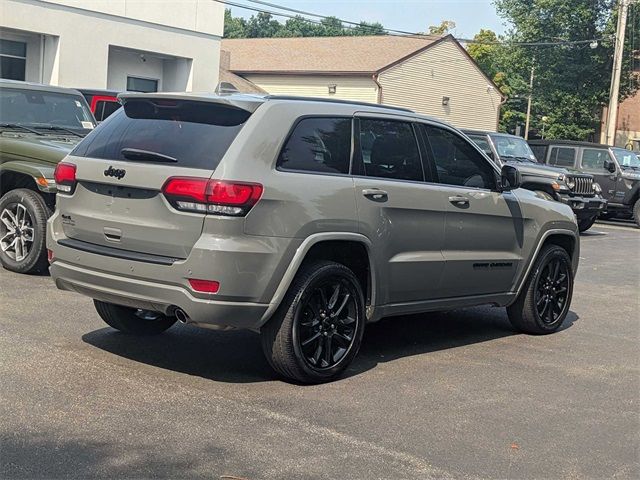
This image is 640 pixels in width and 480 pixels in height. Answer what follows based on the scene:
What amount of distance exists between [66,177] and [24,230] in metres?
3.00

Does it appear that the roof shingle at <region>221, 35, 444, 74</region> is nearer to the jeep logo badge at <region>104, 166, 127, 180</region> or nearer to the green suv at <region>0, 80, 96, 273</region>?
the green suv at <region>0, 80, 96, 273</region>

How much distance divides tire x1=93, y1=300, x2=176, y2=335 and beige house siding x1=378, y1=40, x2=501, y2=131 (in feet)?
118

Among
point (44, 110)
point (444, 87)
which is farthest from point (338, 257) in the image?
point (444, 87)

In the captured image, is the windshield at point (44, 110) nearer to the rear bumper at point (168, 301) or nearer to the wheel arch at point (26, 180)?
the wheel arch at point (26, 180)

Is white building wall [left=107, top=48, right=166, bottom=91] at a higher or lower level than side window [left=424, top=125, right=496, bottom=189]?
higher

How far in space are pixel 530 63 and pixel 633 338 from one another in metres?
42.9

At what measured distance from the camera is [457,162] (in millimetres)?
7043

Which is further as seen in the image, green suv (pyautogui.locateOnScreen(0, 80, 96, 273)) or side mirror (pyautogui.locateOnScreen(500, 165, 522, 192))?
green suv (pyautogui.locateOnScreen(0, 80, 96, 273))

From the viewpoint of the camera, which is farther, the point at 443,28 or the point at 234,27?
the point at 234,27

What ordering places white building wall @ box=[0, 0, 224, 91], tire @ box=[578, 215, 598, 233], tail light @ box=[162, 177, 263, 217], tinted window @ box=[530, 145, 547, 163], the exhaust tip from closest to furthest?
1. tail light @ box=[162, 177, 263, 217]
2. the exhaust tip
3. tire @ box=[578, 215, 598, 233]
4. tinted window @ box=[530, 145, 547, 163]
5. white building wall @ box=[0, 0, 224, 91]

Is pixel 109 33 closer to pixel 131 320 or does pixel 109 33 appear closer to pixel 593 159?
pixel 593 159

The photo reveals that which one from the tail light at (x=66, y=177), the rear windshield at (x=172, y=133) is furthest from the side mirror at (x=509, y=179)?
the tail light at (x=66, y=177)

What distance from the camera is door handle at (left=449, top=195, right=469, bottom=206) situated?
6.79m

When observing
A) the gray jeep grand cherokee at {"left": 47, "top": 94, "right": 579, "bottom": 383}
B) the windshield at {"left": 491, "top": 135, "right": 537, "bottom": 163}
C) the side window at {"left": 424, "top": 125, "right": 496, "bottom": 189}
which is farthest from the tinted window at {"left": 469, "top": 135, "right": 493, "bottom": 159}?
the gray jeep grand cherokee at {"left": 47, "top": 94, "right": 579, "bottom": 383}
